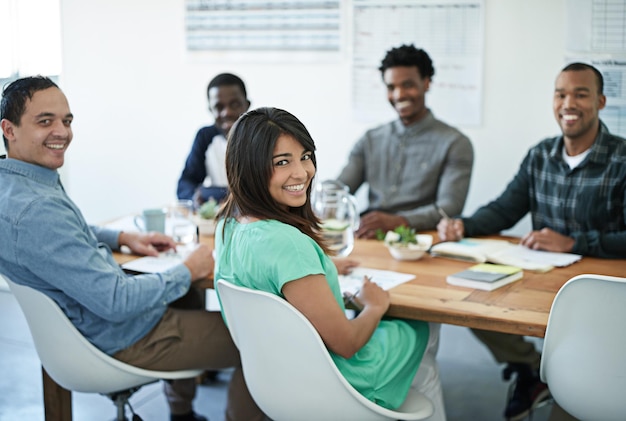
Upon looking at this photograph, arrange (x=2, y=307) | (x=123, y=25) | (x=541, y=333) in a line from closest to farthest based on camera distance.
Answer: (x=541, y=333)
(x=2, y=307)
(x=123, y=25)

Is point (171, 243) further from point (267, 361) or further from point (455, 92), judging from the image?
point (455, 92)

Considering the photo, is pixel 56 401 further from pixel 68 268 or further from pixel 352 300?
pixel 352 300

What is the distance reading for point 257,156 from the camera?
176cm

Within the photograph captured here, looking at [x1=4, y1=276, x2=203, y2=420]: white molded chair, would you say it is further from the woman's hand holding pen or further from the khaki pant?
the woman's hand holding pen

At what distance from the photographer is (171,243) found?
248 centimetres

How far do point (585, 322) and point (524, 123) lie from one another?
6.16 feet

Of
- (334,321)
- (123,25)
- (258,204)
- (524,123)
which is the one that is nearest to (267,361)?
(334,321)

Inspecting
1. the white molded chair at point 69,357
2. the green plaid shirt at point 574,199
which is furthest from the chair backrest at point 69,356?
the green plaid shirt at point 574,199

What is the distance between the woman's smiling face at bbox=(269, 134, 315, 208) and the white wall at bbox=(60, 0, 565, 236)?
1814 mm

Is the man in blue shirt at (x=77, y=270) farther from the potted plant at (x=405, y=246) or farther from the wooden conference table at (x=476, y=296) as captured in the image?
the potted plant at (x=405, y=246)

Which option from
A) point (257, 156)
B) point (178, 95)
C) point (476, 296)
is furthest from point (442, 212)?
point (178, 95)

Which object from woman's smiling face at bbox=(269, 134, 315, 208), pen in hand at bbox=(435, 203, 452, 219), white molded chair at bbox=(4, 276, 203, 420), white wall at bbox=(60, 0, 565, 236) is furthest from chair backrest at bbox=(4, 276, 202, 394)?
white wall at bbox=(60, 0, 565, 236)

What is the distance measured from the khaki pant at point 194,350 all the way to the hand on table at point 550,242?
3.12ft

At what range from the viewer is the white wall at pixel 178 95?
132 inches
